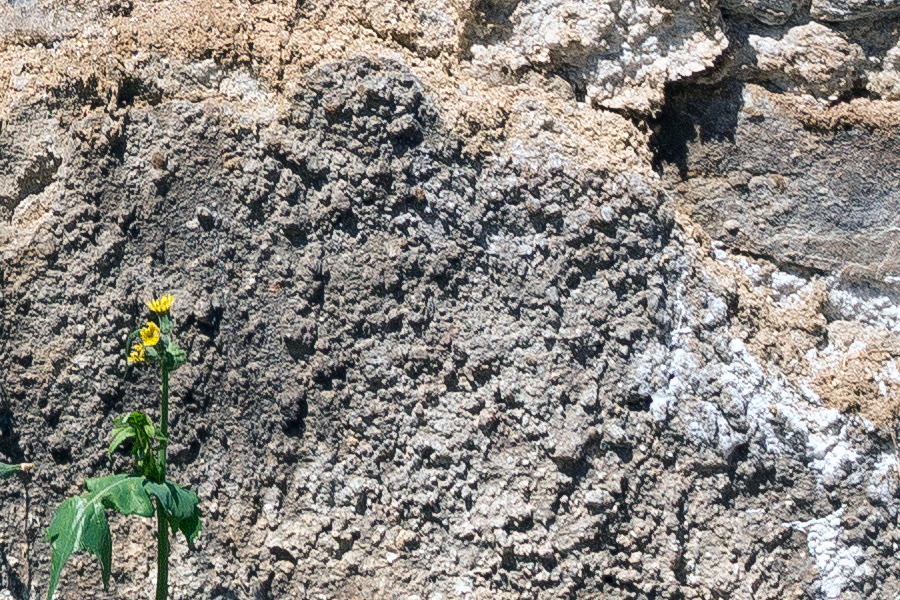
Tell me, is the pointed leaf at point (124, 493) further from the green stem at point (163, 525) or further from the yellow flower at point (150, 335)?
the yellow flower at point (150, 335)

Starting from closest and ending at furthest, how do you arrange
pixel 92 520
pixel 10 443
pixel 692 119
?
pixel 92 520 < pixel 10 443 < pixel 692 119

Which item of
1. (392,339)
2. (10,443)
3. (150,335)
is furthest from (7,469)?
(392,339)

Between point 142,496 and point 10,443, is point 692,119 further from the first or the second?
point 10,443

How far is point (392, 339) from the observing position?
77.5 inches

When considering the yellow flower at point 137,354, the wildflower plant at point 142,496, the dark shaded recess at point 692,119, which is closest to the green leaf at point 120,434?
the wildflower plant at point 142,496

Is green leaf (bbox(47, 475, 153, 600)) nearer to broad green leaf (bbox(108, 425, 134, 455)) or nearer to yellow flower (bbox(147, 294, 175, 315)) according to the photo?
broad green leaf (bbox(108, 425, 134, 455))

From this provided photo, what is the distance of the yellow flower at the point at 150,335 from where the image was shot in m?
1.81

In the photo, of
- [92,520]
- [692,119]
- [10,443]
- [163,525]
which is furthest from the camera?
[692,119]

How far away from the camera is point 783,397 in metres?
2.00

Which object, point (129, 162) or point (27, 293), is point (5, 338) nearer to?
point (27, 293)

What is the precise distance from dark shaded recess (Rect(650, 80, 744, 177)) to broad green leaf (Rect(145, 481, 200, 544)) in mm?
1017

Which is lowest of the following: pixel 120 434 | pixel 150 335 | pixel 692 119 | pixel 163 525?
pixel 163 525

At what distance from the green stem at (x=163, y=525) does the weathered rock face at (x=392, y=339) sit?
0.08m

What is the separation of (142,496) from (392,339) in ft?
1.57
